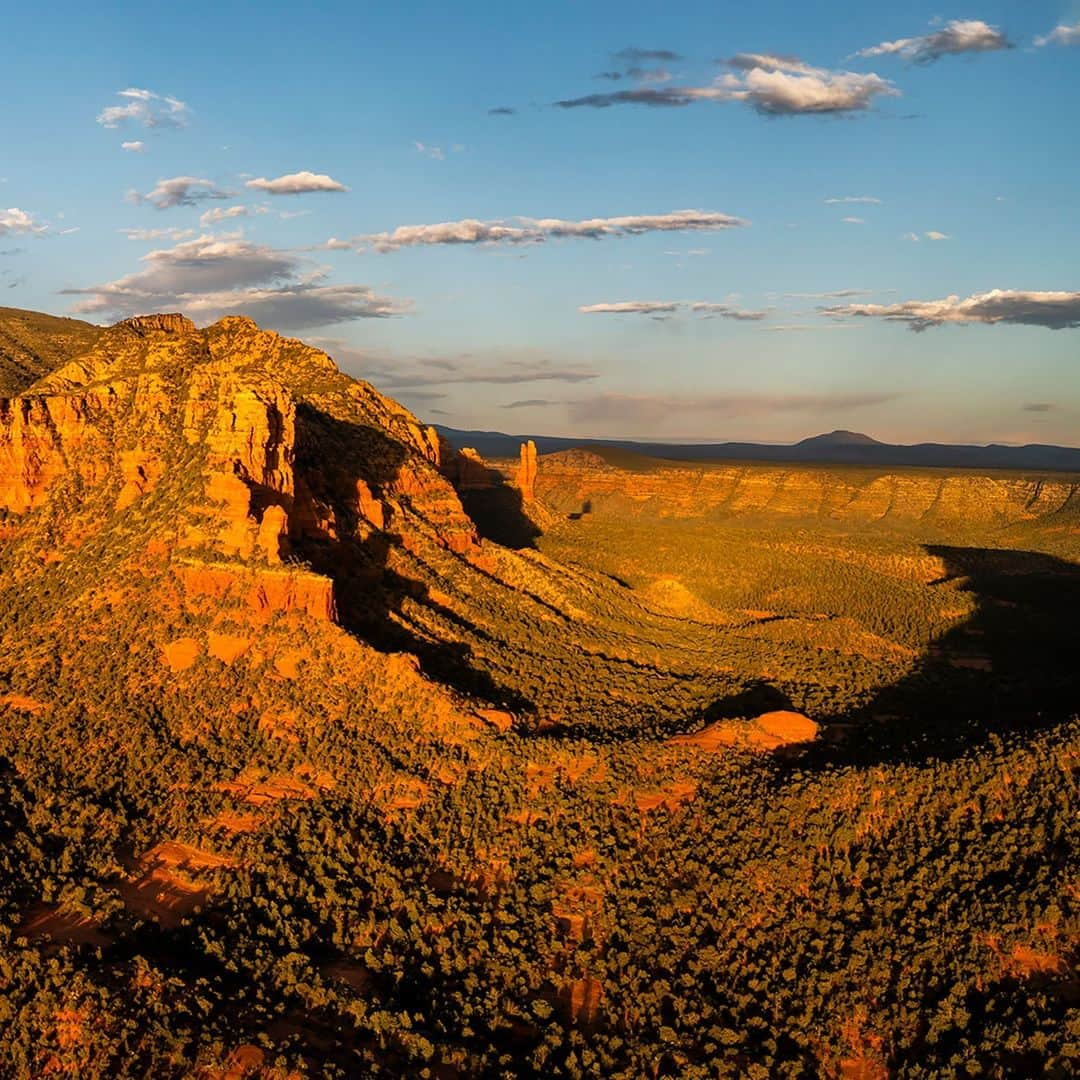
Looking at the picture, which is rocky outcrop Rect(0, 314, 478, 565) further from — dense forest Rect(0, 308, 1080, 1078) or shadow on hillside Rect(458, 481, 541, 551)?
shadow on hillside Rect(458, 481, 541, 551)

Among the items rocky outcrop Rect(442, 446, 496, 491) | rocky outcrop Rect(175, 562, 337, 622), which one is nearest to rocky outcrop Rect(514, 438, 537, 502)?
rocky outcrop Rect(442, 446, 496, 491)

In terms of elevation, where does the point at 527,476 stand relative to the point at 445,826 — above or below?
above

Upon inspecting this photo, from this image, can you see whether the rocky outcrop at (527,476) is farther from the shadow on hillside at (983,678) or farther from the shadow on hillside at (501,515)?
the shadow on hillside at (983,678)

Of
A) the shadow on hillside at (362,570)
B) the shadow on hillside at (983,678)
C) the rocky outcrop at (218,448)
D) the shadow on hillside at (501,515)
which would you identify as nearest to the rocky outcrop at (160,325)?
the rocky outcrop at (218,448)

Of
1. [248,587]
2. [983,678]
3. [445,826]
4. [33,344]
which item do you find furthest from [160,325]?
[983,678]

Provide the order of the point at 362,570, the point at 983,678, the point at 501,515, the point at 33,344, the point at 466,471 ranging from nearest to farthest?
1. the point at 362,570
2. the point at 983,678
3. the point at 33,344
4. the point at 501,515
5. the point at 466,471

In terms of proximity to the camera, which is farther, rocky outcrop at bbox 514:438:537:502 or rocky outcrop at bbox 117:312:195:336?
rocky outcrop at bbox 514:438:537:502

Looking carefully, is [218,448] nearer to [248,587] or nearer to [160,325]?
[248,587]

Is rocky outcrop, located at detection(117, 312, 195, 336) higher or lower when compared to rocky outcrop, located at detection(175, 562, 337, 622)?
higher
